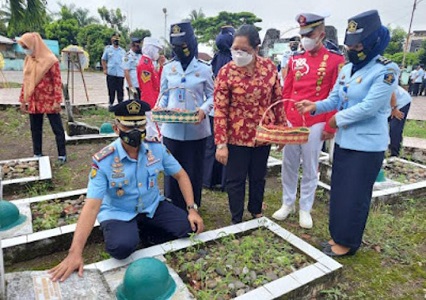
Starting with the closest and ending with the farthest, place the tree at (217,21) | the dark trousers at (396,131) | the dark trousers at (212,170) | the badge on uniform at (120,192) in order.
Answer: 1. the badge on uniform at (120,192)
2. the dark trousers at (212,170)
3. the dark trousers at (396,131)
4. the tree at (217,21)

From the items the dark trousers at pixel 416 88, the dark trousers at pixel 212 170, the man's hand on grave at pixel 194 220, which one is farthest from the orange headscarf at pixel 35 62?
the dark trousers at pixel 416 88

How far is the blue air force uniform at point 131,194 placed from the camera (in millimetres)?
2295

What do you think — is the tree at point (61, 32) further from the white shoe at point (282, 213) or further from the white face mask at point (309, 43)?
the white face mask at point (309, 43)

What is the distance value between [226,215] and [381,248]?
1.53 m

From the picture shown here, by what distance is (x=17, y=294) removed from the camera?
1.83 meters

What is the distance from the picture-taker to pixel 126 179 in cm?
244

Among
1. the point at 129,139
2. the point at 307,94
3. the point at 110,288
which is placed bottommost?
the point at 110,288

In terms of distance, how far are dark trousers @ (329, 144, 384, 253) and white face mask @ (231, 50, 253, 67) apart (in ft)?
3.30

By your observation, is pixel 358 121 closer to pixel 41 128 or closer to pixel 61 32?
pixel 41 128

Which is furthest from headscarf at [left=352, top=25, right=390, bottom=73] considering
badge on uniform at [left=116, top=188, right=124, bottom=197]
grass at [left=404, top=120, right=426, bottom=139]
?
grass at [left=404, top=120, right=426, bottom=139]

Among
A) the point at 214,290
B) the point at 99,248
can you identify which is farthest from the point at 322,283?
the point at 99,248

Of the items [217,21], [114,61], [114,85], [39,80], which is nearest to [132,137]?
[39,80]

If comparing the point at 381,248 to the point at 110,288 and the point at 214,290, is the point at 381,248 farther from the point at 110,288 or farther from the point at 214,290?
the point at 110,288

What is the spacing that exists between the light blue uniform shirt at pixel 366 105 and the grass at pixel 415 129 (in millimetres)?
6947
